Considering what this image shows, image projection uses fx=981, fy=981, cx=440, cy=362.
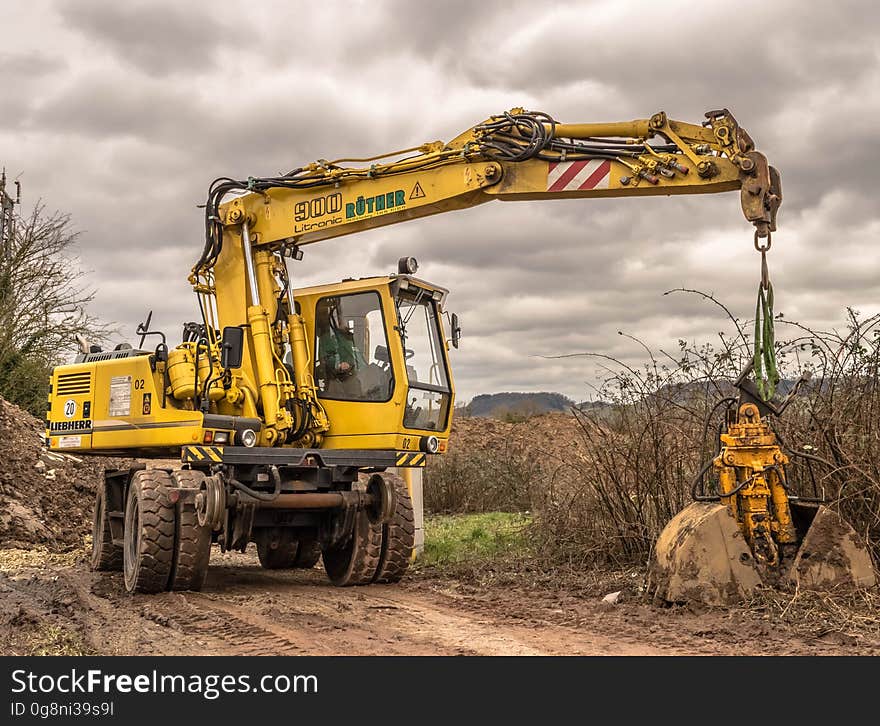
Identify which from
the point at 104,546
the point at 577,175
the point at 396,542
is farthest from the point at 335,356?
the point at 104,546

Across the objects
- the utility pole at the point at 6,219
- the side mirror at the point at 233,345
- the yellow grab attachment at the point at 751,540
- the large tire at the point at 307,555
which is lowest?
the large tire at the point at 307,555

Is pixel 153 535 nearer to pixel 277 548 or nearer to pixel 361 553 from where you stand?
pixel 361 553

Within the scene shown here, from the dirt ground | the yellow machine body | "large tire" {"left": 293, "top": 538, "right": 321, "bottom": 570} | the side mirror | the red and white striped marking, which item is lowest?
the dirt ground

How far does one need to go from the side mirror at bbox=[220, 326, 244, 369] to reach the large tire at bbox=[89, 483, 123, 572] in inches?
98.4

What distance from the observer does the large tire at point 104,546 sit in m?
10.7

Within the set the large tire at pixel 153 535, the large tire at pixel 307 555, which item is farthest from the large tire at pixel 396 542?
the large tire at pixel 153 535

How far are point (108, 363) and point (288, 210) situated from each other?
95.9 inches

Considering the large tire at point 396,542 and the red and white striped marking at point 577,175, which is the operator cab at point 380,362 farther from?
the red and white striped marking at point 577,175

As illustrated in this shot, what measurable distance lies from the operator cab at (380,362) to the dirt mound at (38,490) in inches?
219

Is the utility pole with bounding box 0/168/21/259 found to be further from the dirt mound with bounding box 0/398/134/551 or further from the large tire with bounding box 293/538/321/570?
the large tire with bounding box 293/538/321/570

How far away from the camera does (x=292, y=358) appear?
9922mm

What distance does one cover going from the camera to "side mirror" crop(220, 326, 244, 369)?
9703 millimetres

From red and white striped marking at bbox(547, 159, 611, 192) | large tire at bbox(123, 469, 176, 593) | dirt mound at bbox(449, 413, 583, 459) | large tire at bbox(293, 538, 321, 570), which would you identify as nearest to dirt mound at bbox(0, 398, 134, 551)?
large tire at bbox(293, 538, 321, 570)
